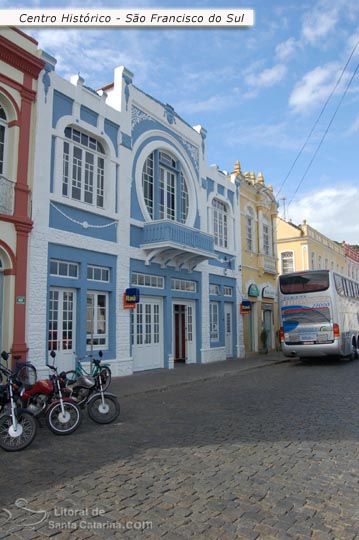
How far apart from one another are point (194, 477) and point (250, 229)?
20.1 metres

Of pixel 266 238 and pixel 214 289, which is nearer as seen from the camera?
pixel 214 289

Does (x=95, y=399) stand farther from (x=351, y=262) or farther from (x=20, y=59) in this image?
(x=351, y=262)

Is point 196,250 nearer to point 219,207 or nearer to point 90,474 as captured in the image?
point 219,207

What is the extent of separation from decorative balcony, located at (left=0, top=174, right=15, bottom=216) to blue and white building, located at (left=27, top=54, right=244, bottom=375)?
692 millimetres

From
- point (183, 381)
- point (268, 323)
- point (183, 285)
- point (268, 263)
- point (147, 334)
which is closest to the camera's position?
point (183, 381)

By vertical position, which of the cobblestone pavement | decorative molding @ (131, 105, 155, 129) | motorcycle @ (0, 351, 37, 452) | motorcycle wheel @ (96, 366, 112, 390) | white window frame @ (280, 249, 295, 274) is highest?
decorative molding @ (131, 105, 155, 129)

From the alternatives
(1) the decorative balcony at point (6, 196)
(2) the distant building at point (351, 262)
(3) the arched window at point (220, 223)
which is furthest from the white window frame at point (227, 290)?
(2) the distant building at point (351, 262)

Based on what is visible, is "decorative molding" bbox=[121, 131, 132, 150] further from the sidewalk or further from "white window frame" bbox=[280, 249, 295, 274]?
"white window frame" bbox=[280, 249, 295, 274]

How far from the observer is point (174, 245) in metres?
15.1

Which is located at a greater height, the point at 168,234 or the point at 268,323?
the point at 168,234

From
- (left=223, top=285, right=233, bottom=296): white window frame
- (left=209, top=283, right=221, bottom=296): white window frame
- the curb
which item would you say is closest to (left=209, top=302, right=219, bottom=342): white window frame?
(left=209, top=283, right=221, bottom=296): white window frame

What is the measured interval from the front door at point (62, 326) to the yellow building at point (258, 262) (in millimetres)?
10946

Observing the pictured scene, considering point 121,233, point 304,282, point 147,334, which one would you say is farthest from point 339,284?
point 121,233

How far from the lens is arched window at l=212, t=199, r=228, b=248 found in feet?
68.0
